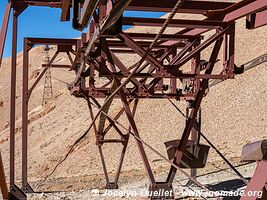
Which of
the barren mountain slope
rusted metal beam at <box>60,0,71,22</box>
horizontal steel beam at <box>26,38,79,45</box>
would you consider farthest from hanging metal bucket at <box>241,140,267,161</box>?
the barren mountain slope

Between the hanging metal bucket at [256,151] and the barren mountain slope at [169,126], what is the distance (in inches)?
403

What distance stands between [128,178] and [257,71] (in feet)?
33.1

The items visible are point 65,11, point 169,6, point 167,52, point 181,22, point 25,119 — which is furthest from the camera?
point 25,119

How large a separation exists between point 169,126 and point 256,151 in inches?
748

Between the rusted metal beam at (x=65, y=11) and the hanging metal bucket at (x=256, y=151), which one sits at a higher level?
the rusted metal beam at (x=65, y=11)

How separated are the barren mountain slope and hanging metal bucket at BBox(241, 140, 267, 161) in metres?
10.2

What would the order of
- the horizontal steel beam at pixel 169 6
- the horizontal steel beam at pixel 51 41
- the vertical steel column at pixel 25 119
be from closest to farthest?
1. the horizontal steel beam at pixel 169 6
2. the horizontal steel beam at pixel 51 41
3. the vertical steel column at pixel 25 119

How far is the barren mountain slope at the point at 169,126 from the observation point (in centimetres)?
1930

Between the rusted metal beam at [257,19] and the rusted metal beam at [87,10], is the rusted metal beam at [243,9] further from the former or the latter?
the rusted metal beam at [87,10]

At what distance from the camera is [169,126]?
75.3 ft

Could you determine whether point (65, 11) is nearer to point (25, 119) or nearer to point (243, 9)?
point (243, 9)

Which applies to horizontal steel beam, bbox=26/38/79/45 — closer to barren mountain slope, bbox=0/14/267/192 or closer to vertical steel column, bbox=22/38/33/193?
vertical steel column, bbox=22/38/33/193

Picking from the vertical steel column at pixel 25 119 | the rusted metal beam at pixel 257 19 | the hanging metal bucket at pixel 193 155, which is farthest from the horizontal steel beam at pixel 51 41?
the rusted metal beam at pixel 257 19

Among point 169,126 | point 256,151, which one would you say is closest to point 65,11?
point 256,151
